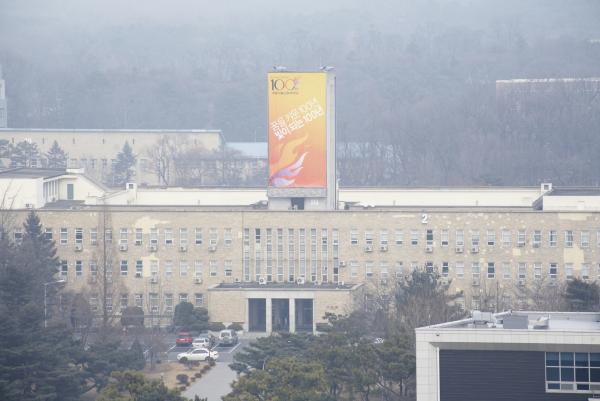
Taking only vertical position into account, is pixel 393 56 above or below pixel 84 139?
above

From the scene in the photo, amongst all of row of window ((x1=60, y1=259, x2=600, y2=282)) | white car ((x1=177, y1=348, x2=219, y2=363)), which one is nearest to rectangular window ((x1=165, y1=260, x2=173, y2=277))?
row of window ((x1=60, y1=259, x2=600, y2=282))

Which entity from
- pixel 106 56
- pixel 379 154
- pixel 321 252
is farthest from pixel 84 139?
pixel 106 56

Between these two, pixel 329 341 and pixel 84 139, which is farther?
pixel 84 139

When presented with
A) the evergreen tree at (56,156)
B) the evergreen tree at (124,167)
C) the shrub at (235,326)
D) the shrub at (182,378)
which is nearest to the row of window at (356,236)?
the shrub at (235,326)

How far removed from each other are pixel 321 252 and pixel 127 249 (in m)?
7.17

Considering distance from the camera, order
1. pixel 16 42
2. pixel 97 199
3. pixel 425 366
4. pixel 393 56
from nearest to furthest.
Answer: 1. pixel 425 366
2. pixel 97 199
3. pixel 393 56
4. pixel 16 42

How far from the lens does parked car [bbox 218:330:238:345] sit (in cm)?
5428

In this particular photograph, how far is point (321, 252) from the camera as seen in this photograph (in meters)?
60.0

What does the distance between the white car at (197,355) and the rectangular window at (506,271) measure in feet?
42.5

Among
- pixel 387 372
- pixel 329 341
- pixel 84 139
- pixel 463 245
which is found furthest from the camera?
pixel 84 139

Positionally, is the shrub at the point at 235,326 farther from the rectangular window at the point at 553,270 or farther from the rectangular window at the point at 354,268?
the rectangular window at the point at 553,270

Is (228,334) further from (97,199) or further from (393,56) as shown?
(393,56)

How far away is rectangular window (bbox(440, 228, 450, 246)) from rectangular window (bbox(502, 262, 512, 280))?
2177mm

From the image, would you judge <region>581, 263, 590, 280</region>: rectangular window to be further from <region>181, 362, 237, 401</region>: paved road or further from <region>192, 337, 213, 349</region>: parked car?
<region>181, 362, 237, 401</region>: paved road
